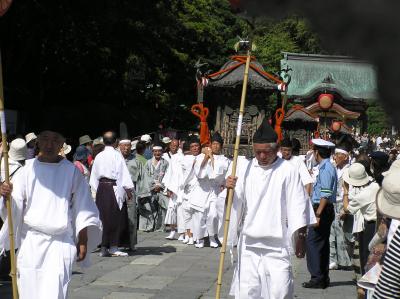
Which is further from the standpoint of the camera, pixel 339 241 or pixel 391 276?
pixel 339 241

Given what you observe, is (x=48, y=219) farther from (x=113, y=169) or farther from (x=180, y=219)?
(x=180, y=219)

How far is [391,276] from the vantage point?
305 cm

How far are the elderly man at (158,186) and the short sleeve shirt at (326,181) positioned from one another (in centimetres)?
687

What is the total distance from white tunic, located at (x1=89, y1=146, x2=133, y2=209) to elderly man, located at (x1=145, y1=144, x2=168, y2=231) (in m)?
3.61

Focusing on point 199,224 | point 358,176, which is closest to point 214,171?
point 199,224

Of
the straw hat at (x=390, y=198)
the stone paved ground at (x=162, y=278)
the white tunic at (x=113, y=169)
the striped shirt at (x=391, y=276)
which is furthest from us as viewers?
the white tunic at (x=113, y=169)

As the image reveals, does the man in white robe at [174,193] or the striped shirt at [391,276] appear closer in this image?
the striped shirt at [391,276]

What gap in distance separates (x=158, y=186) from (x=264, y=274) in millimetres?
10034

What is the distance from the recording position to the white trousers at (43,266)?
587 centimetres

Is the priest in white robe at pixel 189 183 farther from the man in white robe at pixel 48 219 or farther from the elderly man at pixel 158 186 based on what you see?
the man in white robe at pixel 48 219

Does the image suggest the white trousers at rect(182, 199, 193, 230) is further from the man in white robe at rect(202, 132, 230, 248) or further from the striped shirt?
the striped shirt

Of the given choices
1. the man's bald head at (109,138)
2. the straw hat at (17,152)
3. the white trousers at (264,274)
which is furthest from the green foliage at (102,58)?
the white trousers at (264,274)

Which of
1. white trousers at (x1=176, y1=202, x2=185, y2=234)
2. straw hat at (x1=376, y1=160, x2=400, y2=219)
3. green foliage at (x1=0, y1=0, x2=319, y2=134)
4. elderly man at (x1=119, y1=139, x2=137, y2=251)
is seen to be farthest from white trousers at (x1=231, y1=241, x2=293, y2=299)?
green foliage at (x1=0, y1=0, x2=319, y2=134)

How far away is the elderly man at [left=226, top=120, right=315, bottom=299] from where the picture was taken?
639 cm
